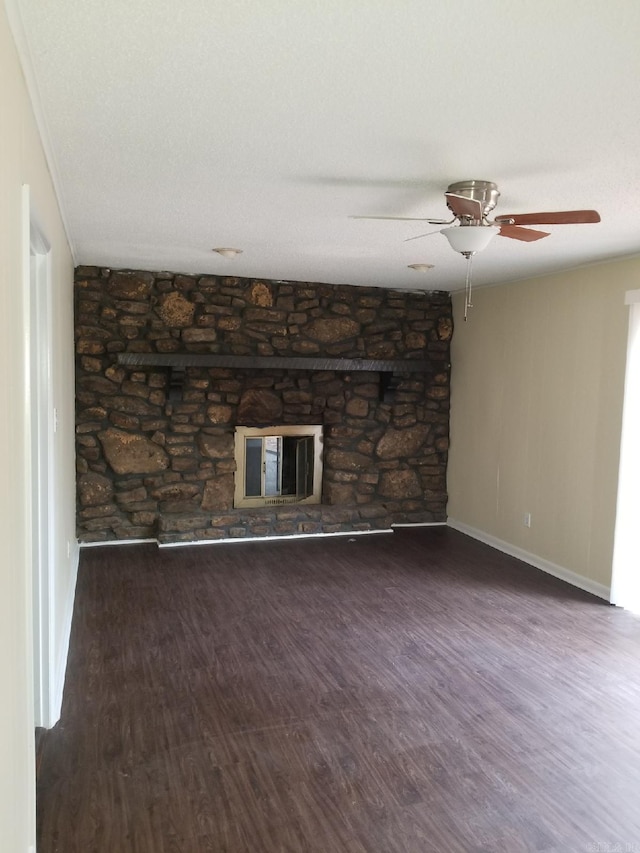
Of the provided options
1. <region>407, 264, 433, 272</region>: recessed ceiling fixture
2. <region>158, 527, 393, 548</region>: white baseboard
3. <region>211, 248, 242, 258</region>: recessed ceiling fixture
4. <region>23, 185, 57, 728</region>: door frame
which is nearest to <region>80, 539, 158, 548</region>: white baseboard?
<region>158, 527, 393, 548</region>: white baseboard

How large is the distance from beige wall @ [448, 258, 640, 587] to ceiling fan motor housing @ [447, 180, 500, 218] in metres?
1.97

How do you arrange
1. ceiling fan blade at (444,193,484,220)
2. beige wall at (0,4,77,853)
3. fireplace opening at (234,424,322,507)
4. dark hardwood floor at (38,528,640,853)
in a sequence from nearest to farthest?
beige wall at (0,4,77,853)
dark hardwood floor at (38,528,640,853)
ceiling fan blade at (444,193,484,220)
fireplace opening at (234,424,322,507)

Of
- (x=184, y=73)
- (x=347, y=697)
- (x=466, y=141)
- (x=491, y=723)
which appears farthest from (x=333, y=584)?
(x=184, y=73)

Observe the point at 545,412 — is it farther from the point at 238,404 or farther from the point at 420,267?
the point at 238,404

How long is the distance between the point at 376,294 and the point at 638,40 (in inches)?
175

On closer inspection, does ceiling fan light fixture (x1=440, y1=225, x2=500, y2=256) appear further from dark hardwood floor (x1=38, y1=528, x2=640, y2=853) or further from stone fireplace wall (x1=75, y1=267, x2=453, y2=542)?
stone fireplace wall (x1=75, y1=267, x2=453, y2=542)

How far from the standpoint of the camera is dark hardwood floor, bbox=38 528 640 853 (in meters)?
2.16

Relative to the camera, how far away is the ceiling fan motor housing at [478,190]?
2.59 meters

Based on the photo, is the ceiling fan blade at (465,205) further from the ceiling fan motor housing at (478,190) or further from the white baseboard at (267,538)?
the white baseboard at (267,538)

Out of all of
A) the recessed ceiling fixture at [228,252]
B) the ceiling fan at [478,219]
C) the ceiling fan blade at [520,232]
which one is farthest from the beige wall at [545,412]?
the recessed ceiling fixture at [228,252]

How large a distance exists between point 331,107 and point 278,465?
4.27 m

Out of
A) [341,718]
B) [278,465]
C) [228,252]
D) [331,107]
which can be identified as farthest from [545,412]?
[331,107]

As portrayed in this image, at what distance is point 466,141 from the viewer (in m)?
2.17

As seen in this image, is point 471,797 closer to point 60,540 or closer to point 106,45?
point 60,540
